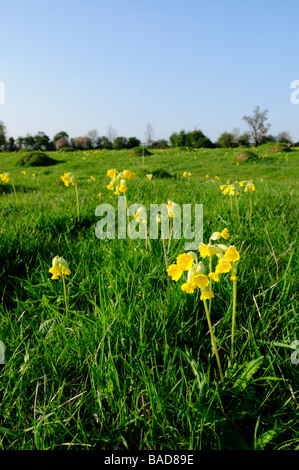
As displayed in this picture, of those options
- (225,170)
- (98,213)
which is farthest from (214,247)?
(225,170)

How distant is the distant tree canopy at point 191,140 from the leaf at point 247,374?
37651 millimetres

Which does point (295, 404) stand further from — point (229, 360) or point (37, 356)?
point (37, 356)

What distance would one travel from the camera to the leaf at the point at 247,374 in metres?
1.24

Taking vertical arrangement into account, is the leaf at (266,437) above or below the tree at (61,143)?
below

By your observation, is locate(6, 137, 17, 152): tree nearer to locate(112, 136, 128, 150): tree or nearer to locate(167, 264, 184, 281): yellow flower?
locate(112, 136, 128, 150): tree

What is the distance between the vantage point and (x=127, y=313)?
1568 mm

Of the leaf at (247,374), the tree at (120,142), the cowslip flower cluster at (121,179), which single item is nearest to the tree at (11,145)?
the tree at (120,142)

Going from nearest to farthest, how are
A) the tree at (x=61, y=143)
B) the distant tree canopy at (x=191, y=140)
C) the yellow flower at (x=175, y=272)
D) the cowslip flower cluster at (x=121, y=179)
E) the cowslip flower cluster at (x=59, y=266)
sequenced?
the yellow flower at (x=175, y=272) < the cowslip flower cluster at (x=59, y=266) < the cowslip flower cluster at (x=121, y=179) < the distant tree canopy at (x=191, y=140) < the tree at (x=61, y=143)

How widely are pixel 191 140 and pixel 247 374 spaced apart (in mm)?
39656

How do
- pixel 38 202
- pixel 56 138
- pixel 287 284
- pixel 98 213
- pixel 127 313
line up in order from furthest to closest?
1. pixel 56 138
2. pixel 38 202
3. pixel 98 213
4. pixel 287 284
5. pixel 127 313

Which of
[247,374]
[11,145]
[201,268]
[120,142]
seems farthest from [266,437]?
[11,145]

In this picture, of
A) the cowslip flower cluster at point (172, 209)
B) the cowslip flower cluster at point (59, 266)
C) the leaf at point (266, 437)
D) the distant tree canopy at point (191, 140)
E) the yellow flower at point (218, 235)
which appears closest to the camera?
the leaf at point (266, 437)

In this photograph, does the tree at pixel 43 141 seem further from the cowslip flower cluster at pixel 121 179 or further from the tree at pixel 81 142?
the cowslip flower cluster at pixel 121 179

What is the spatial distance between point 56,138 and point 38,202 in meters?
53.4
